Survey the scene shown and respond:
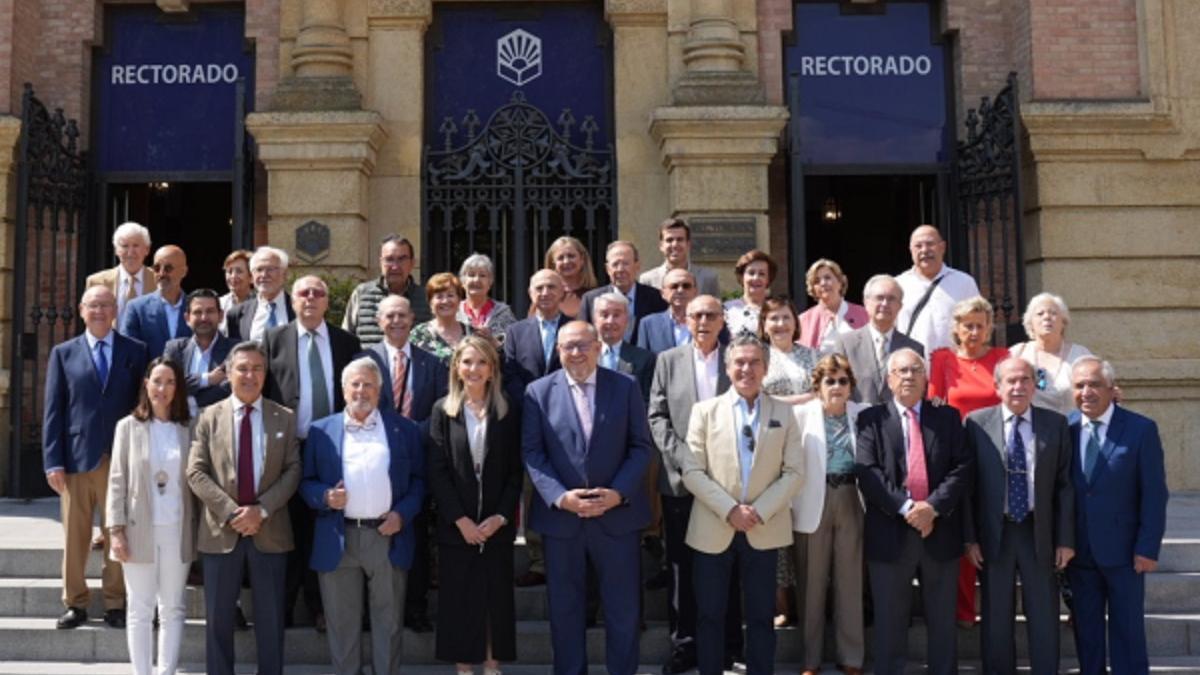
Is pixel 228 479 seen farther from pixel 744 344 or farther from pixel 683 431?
pixel 744 344

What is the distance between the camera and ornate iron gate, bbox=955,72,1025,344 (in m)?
11.0

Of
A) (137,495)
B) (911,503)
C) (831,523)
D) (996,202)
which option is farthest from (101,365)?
(996,202)

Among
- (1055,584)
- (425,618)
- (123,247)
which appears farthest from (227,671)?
(1055,584)

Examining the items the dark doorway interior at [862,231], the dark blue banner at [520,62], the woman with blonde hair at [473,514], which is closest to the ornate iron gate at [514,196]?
the dark blue banner at [520,62]

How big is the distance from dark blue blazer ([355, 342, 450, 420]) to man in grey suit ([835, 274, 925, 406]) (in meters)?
2.57

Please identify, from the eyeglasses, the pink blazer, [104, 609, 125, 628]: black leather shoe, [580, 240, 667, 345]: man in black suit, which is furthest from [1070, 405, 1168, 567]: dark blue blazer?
[104, 609, 125, 628]: black leather shoe

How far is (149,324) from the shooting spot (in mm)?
7719

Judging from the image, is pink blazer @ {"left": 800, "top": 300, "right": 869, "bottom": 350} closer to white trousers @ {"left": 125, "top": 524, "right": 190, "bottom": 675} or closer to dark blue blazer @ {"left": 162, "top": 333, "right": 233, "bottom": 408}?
dark blue blazer @ {"left": 162, "top": 333, "right": 233, "bottom": 408}

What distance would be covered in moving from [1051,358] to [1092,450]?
0.82 metres

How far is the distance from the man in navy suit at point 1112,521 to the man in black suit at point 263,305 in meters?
5.07

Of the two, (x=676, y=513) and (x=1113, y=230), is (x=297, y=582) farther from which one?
(x=1113, y=230)

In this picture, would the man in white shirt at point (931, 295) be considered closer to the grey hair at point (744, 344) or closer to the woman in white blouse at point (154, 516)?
the grey hair at point (744, 344)

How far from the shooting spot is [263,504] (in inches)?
248

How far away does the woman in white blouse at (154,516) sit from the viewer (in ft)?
20.7
